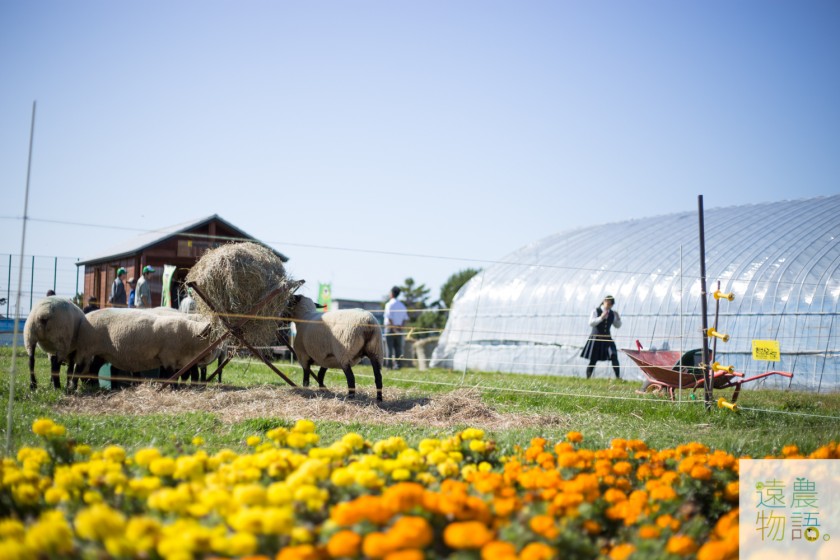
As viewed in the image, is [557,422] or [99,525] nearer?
[99,525]

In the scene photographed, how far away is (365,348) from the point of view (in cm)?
849

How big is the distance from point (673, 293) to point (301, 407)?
1152 centimetres

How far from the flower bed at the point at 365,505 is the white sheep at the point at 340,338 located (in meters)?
4.37

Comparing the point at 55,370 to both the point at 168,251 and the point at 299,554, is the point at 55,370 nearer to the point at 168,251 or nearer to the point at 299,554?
the point at 299,554

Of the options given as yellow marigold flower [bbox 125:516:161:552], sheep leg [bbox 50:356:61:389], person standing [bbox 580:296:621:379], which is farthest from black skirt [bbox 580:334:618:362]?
yellow marigold flower [bbox 125:516:161:552]

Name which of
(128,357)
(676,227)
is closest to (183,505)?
(128,357)

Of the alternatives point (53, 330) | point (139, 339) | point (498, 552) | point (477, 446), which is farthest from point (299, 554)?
point (53, 330)

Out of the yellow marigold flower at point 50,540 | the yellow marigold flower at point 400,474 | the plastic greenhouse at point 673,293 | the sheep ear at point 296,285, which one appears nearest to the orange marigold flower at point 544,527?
the yellow marigold flower at point 400,474

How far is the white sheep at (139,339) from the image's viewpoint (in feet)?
28.7

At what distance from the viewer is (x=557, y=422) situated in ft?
24.4

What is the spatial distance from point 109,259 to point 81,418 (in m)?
17.6

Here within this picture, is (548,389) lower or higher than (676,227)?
lower

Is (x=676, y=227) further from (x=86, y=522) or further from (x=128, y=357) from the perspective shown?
(x=86, y=522)

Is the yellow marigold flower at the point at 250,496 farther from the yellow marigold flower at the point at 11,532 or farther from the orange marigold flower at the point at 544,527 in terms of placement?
the orange marigold flower at the point at 544,527
